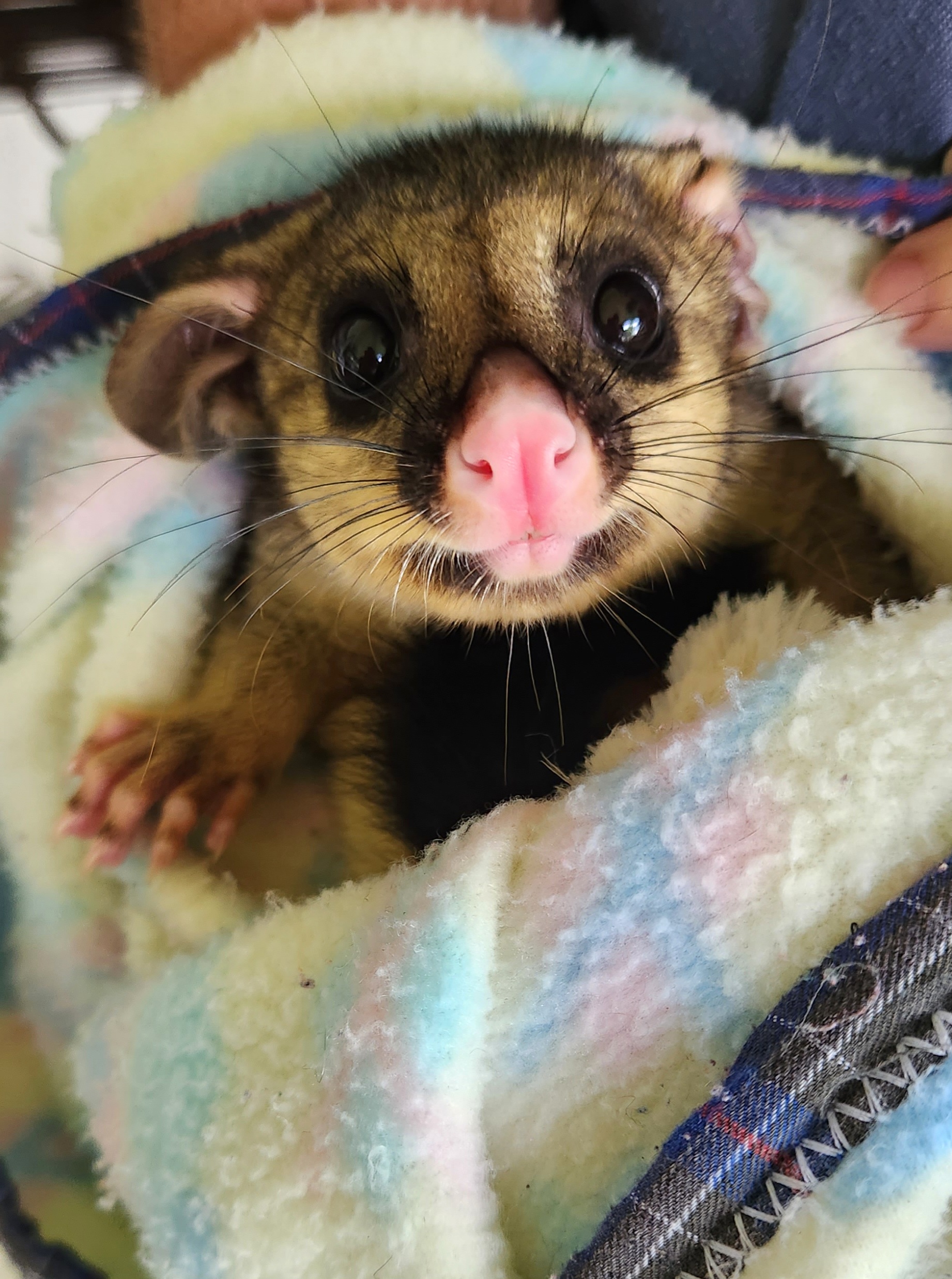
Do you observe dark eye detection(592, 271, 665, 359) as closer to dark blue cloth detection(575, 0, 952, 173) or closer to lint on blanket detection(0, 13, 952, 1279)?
lint on blanket detection(0, 13, 952, 1279)

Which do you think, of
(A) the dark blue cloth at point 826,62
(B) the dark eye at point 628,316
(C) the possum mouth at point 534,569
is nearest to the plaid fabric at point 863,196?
(A) the dark blue cloth at point 826,62

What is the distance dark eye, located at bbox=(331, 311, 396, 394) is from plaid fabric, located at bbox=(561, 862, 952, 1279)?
792 millimetres

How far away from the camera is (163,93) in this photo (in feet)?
4.83

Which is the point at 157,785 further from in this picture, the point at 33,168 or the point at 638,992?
the point at 33,168

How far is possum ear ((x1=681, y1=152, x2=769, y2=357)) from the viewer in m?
1.27

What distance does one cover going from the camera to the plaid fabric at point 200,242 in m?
1.25

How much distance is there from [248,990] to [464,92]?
1.24m

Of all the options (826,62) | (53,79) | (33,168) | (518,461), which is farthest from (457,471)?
(33,168)

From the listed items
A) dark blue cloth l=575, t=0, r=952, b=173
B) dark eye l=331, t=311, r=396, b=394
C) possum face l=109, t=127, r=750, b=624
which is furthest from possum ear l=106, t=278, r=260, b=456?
dark blue cloth l=575, t=0, r=952, b=173

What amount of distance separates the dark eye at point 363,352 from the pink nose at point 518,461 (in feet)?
0.57

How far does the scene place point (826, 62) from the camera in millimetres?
1297

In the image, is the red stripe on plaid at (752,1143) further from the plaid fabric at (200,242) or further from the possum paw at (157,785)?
the plaid fabric at (200,242)

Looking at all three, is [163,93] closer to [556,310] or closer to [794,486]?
[556,310]

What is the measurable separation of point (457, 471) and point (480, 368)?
126 millimetres
